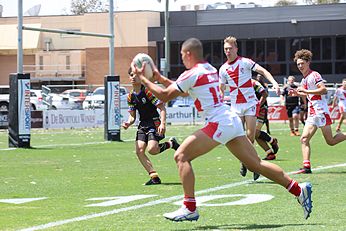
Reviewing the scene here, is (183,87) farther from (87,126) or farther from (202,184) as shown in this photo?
(87,126)

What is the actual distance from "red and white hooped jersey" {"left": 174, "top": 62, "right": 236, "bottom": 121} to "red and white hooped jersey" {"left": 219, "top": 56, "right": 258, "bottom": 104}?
5191mm

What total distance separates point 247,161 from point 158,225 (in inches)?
47.8

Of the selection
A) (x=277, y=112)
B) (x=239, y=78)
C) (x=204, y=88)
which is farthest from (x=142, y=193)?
(x=277, y=112)

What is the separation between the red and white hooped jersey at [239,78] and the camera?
1545cm

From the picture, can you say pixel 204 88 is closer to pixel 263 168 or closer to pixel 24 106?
pixel 263 168

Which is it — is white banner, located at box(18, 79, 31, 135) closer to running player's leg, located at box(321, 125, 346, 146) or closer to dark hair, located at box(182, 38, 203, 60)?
running player's leg, located at box(321, 125, 346, 146)

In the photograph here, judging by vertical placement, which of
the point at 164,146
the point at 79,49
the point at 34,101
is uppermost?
the point at 79,49

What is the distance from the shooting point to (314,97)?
16.4 metres

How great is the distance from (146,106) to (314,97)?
3106 millimetres

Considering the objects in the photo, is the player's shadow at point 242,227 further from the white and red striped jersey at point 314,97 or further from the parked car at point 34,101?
the parked car at point 34,101

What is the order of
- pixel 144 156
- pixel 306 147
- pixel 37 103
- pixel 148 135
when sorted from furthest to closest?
pixel 37 103 < pixel 306 147 < pixel 148 135 < pixel 144 156

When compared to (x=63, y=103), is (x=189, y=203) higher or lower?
higher

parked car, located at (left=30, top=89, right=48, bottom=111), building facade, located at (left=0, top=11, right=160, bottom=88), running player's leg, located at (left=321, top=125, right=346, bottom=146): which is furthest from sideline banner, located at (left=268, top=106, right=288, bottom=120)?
running player's leg, located at (left=321, top=125, right=346, bottom=146)

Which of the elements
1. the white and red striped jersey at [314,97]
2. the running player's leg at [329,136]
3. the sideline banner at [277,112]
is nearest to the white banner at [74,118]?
the sideline banner at [277,112]
